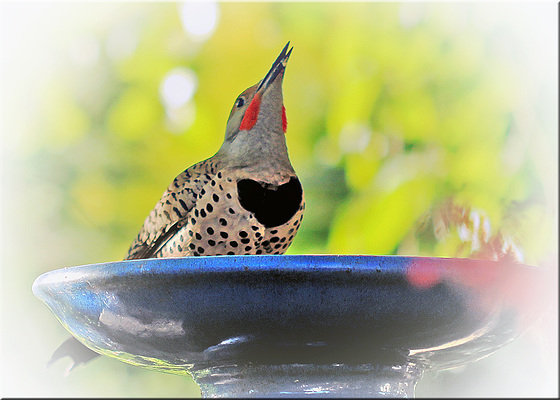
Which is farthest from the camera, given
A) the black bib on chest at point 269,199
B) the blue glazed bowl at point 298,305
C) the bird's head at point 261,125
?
the bird's head at point 261,125

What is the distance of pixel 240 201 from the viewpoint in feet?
5.18

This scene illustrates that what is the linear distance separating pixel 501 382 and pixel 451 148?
1.14m

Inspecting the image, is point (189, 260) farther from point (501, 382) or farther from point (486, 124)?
point (501, 382)

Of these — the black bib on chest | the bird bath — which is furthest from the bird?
the bird bath

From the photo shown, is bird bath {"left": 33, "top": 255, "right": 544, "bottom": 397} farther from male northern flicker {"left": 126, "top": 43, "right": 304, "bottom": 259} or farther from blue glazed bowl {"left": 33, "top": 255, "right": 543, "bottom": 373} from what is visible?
male northern flicker {"left": 126, "top": 43, "right": 304, "bottom": 259}

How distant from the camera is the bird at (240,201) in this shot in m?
1.58

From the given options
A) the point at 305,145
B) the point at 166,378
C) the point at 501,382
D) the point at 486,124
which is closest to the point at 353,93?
the point at 305,145

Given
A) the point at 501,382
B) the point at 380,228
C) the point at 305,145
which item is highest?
the point at 305,145

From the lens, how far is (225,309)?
102 cm

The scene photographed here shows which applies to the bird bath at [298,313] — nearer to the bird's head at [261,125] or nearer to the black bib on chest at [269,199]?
the black bib on chest at [269,199]

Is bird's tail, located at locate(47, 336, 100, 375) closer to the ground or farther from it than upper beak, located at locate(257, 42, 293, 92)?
closer to the ground

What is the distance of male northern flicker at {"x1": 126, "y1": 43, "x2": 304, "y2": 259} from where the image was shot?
1.58m

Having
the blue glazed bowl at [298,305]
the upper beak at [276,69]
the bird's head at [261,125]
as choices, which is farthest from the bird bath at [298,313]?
the upper beak at [276,69]

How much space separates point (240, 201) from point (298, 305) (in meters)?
0.61
